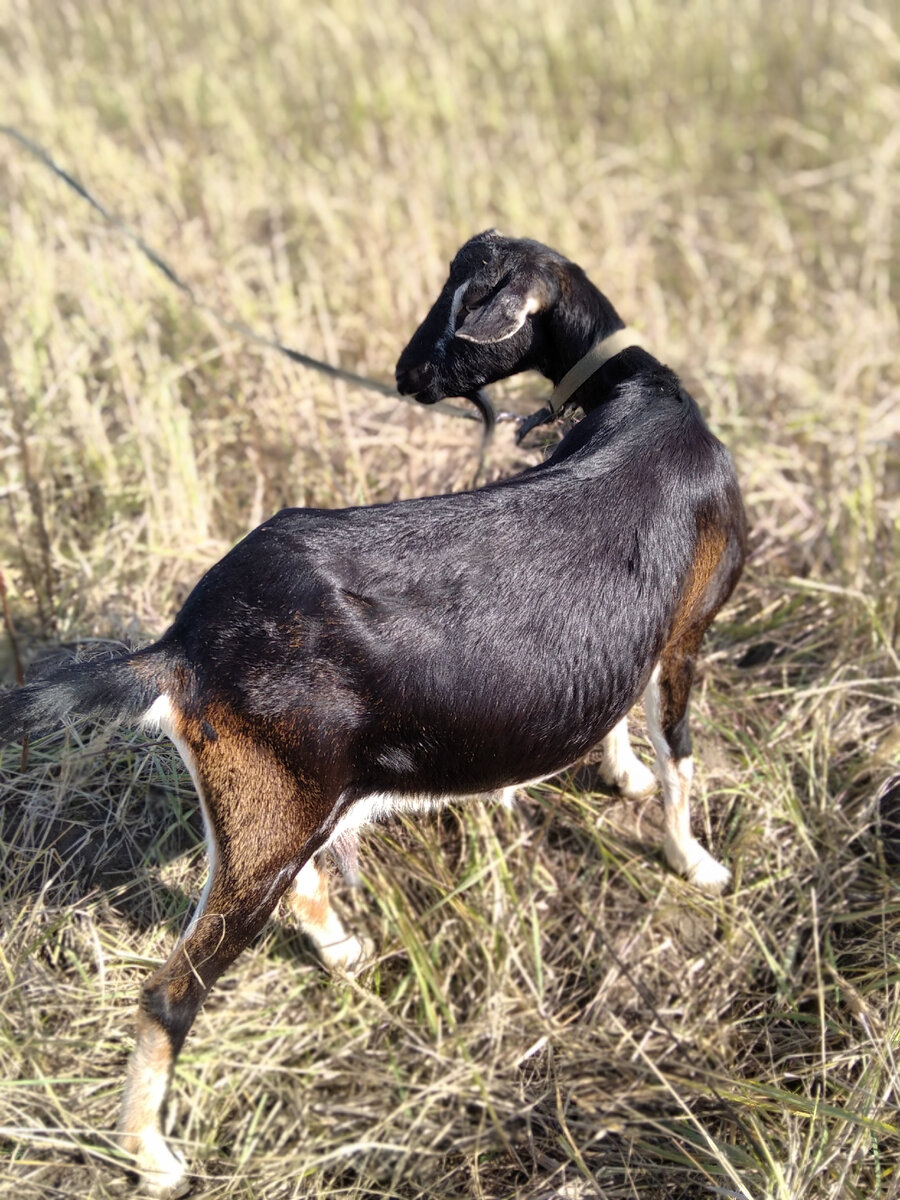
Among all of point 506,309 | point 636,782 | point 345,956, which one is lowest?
point 345,956

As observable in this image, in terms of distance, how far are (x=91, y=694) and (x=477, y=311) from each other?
1.33 metres

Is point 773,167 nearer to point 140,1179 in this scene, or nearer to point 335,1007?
point 335,1007

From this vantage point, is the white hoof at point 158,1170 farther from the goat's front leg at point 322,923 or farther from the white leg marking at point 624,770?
the white leg marking at point 624,770

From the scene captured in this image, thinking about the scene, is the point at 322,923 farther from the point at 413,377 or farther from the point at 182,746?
the point at 413,377

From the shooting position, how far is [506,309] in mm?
2623

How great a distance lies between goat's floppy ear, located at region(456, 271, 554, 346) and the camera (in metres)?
2.54

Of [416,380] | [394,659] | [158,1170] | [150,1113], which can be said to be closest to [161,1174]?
[158,1170]

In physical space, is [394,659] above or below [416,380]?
below

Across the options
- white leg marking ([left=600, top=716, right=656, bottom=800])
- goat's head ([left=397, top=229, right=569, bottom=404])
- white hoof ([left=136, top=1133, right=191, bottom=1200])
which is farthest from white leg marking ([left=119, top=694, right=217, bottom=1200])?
white leg marking ([left=600, top=716, right=656, bottom=800])

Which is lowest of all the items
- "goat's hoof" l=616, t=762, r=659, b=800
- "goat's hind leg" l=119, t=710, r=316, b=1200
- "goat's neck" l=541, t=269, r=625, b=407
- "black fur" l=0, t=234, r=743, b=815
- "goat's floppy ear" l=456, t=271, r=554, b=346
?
"goat's hoof" l=616, t=762, r=659, b=800

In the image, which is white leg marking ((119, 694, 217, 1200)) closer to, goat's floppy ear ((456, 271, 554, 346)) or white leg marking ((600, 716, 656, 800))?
goat's floppy ear ((456, 271, 554, 346))

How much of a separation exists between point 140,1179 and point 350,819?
1.02 metres

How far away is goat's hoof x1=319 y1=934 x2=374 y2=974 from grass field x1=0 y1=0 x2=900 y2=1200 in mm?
48

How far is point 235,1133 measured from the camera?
272 centimetres
